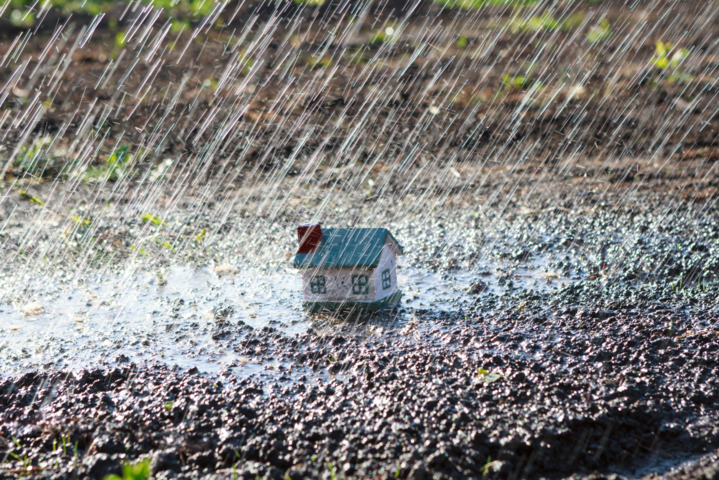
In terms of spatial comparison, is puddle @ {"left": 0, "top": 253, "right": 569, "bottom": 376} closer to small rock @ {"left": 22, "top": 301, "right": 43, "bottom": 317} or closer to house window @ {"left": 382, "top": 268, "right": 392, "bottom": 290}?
small rock @ {"left": 22, "top": 301, "right": 43, "bottom": 317}

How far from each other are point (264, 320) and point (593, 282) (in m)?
2.53

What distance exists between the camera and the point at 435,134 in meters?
9.12

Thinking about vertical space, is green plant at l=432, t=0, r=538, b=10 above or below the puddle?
above

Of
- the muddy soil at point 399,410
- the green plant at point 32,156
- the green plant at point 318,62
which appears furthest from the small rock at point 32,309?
the green plant at point 318,62

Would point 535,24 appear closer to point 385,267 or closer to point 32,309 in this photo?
point 385,267

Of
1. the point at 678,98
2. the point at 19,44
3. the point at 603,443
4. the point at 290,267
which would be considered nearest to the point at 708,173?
the point at 678,98

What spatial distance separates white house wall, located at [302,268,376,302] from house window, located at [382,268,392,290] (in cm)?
15

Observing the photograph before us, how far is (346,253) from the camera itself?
12.1 feet

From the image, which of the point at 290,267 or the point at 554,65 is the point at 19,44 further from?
the point at 554,65

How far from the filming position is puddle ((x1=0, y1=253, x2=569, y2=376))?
11.5 ft

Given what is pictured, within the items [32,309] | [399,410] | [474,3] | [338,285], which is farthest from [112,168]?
[474,3]

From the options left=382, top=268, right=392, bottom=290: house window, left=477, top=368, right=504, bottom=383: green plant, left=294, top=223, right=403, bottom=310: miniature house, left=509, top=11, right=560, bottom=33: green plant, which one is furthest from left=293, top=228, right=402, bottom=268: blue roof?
left=509, top=11, right=560, bottom=33: green plant

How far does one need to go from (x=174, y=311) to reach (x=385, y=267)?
1593 millimetres

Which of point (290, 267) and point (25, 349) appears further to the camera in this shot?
point (290, 267)
